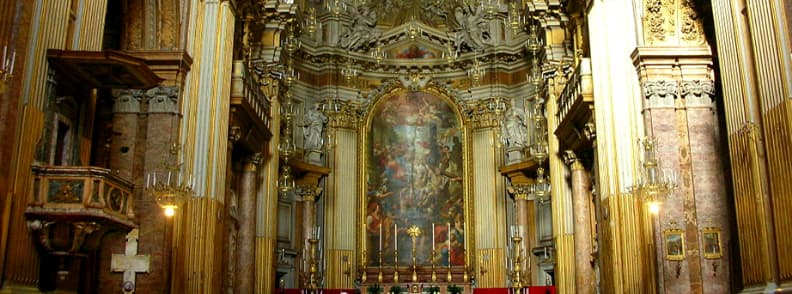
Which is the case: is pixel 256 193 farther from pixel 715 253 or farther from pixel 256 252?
pixel 715 253

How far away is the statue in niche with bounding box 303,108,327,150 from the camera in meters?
28.9

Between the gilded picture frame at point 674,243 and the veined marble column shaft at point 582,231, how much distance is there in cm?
557

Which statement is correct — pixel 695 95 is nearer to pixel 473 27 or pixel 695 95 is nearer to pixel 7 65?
pixel 7 65

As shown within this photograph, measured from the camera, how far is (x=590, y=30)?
19.3 meters

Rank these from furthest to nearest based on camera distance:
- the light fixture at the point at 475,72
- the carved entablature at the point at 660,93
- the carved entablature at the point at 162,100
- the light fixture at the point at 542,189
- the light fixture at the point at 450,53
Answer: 1. the light fixture at the point at 450,53
2. the light fixture at the point at 475,72
3. the light fixture at the point at 542,189
4. the carved entablature at the point at 660,93
5. the carved entablature at the point at 162,100

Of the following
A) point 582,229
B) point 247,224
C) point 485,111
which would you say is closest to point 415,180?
point 485,111

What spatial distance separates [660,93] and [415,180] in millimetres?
14323

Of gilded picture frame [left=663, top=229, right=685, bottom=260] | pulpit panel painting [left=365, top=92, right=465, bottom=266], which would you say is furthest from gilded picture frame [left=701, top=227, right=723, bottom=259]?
pulpit panel painting [left=365, top=92, right=465, bottom=266]

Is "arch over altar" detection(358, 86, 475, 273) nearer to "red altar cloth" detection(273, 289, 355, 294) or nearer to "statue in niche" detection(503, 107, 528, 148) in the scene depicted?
"red altar cloth" detection(273, 289, 355, 294)

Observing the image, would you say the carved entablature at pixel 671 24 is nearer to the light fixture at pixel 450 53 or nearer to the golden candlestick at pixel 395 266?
the light fixture at pixel 450 53

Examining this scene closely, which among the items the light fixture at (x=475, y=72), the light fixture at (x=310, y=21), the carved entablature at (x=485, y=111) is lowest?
the carved entablature at (x=485, y=111)

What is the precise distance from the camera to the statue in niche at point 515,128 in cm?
2886

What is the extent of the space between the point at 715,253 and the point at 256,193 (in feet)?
40.3

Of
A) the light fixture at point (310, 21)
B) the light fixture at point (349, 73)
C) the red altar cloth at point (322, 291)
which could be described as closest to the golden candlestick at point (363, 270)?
the red altar cloth at point (322, 291)
